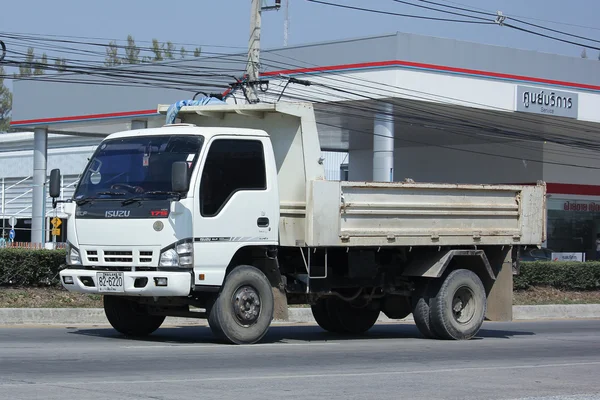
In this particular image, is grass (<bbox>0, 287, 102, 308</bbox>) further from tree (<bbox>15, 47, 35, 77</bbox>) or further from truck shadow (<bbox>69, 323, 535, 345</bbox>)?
tree (<bbox>15, 47, 35, 77</bbox>)

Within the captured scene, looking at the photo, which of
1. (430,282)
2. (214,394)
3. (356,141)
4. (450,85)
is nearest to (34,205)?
(356,141)

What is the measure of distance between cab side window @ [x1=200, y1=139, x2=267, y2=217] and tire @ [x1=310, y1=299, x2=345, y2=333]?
339cm

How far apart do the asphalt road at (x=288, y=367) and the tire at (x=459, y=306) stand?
351 mm

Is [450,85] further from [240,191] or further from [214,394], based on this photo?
[214,394]

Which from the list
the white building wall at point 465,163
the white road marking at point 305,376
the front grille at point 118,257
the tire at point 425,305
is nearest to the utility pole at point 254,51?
the tire at point 425,305

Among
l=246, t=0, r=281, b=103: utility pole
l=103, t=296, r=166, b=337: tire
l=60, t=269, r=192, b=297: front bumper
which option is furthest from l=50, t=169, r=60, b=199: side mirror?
l=246, t=0, r=281, b=103: utility pole

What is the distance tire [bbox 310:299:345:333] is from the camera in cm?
1537

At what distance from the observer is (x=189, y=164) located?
12.1 meters

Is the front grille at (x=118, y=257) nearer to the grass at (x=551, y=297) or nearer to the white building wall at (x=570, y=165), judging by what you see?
the grass at (x=551, y=297)

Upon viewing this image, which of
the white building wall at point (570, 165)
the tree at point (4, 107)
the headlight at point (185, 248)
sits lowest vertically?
the headlight at point (185, 248)

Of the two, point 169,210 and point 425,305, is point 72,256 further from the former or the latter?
point 425,305

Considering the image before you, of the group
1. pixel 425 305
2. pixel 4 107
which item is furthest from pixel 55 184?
pixel 4 107

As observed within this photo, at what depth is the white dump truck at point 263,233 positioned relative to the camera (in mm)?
11953

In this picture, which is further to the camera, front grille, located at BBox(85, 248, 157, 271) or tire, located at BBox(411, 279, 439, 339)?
tire, located at BBox(411, 279, 439, 339)
